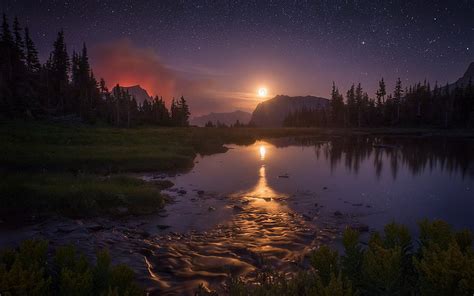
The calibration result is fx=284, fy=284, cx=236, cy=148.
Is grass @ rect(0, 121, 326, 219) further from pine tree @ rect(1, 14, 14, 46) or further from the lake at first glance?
pine tree @ rect(1, 14, 14, 46)

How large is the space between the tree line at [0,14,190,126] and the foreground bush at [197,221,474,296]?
6630cm

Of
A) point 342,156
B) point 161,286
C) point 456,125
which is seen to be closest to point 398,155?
point 342,156

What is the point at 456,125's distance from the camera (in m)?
96.4

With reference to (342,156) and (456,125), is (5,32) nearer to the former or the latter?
(342,156)

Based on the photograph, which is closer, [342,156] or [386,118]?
[342,156]

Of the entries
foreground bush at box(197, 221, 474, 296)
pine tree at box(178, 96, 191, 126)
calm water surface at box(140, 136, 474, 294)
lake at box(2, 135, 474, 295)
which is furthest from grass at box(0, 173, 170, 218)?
pine tree at box(178, 96, 191, 126)

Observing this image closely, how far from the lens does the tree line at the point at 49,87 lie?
61631mm

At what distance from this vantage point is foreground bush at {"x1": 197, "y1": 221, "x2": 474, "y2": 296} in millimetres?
3881

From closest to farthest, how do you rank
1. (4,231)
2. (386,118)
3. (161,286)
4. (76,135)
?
(161,286) < (4,231) < (76,135) < (386,118)

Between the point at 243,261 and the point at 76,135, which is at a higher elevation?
the point at 76,135

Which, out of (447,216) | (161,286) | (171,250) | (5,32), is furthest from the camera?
(5,32)

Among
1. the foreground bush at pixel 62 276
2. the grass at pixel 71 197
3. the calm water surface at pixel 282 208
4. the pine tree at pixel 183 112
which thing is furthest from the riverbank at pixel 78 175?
the pine tree at pixel 183 112

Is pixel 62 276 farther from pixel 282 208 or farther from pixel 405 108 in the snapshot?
pixel 405 108

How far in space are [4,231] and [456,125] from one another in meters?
120
